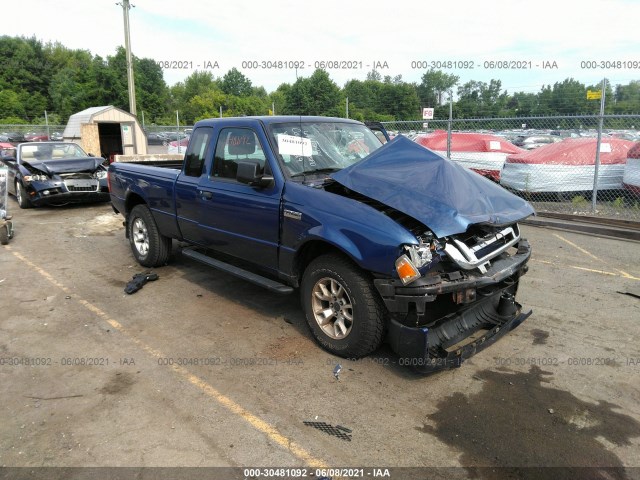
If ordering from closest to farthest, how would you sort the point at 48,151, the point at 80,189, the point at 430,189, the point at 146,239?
the point at 430,189 < the point at 146,239 < the point at 80,189 < the point at 48,151

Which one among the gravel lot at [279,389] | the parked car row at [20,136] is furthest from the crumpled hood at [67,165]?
the parked car row at [20,136]

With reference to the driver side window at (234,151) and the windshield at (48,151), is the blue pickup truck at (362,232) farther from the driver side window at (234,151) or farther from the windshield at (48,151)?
the windshield at (48,151)

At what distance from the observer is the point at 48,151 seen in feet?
A: 38.3

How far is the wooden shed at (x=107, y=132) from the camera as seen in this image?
671 inches

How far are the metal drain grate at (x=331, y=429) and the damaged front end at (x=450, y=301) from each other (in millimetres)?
749

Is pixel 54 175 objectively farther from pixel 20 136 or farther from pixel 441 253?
pixel 20 136

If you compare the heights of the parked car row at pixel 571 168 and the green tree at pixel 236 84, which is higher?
the green tree at pixel 236 84

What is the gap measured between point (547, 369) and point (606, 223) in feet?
21.6

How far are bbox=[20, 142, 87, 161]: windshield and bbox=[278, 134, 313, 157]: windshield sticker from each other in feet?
30.4

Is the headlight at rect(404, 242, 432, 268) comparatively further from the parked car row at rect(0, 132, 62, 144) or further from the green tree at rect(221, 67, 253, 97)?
the green tree at rect(221, 67, 253, 97)

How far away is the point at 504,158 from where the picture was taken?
12484 mm

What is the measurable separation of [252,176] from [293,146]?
0.60m

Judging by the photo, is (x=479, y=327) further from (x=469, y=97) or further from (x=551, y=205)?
(x=469, y=97)

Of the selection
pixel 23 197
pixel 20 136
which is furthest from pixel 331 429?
pixel 20 136
